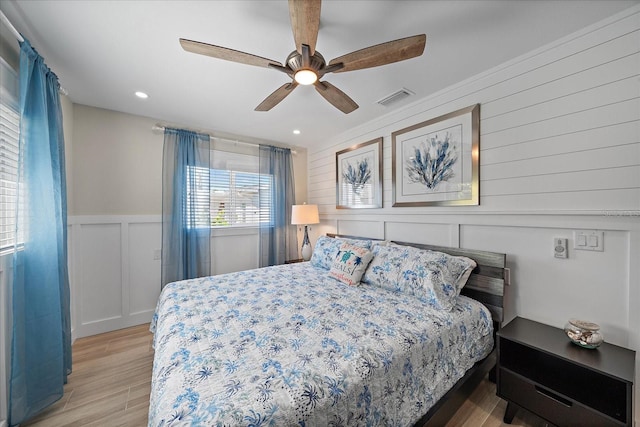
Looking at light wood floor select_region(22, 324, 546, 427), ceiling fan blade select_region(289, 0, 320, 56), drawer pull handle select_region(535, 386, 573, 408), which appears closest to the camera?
ceiling fan blade select_region(289, 0, 320, 56)

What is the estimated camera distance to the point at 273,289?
2.07 meters

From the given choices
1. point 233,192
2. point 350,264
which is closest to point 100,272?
point 233,192

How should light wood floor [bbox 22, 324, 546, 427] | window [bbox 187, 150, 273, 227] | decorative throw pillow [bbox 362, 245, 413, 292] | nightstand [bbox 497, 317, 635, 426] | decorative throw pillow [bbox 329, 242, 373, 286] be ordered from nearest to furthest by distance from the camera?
nightstand [bbox 497, 317, 635, 426]
light wood floor [bbox 22, 324, 546, 427]
decorative throw pillow [bbox 362, 245, 413, 292]
decorative throw pillow [bbox 329, 242, 373, 286]
window [bbox 187, 150, 273, 227]

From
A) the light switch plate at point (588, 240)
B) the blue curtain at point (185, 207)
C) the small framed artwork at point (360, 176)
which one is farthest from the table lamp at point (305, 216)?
the light switch plate at point (588, 240)

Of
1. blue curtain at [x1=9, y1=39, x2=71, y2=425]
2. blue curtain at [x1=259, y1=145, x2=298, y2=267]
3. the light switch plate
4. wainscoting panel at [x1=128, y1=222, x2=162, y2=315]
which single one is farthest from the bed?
blue curtain at [x1=259, y1=145, x2=298, y2=267]

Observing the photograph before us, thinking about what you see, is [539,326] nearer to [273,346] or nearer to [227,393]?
[273,346]

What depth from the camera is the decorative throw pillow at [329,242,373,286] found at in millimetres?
2242

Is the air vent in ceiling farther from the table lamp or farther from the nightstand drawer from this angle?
the nightstand drawer

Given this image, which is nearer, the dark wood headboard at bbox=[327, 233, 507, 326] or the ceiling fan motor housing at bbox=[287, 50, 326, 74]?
the ceiling fan motor housing at bbox=[287, 50, 326, 74]

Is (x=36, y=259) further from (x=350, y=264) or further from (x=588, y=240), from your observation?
(x=588, y=240)

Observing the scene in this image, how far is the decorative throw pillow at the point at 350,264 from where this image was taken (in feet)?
7.36

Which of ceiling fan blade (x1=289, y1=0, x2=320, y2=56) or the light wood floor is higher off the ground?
ceiling fan blade (x1=289, y1=0, x2=320, y2=56)

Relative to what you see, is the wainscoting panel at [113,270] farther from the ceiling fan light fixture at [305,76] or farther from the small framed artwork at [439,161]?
the small framed artwork at [439,161]

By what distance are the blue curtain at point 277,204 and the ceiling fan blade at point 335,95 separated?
1939 millimetres
